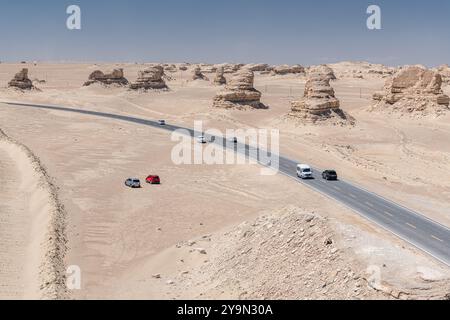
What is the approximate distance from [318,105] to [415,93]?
1933cm

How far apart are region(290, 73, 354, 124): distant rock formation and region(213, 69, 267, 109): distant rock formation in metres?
15.0

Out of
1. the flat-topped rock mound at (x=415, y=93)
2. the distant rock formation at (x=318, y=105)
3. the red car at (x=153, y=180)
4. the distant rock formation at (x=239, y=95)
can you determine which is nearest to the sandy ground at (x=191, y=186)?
the red car at (x=153, y=180)

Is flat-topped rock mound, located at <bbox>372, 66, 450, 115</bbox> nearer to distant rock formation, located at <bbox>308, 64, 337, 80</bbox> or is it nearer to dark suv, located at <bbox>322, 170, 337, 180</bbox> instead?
distant rock formation, located at <bbox>308, 64, 337, 80</bbox>

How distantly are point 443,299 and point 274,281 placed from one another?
21.1 feet

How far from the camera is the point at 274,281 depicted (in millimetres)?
19844

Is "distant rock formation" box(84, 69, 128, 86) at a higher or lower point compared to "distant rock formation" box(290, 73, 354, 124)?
higher

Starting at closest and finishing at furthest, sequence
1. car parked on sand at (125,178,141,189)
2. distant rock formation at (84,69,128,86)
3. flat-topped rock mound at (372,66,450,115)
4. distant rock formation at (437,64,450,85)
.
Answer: car parked on sand at (125,178,141,189)
flat-topped rock mound at (372,66,450,115)
distant rock formation at (437,64,450,85)
distant rock formation at (84,69,128,86)

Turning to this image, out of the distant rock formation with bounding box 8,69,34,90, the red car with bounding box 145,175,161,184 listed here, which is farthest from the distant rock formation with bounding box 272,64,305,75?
the red car with bounding box 145,175,161,184

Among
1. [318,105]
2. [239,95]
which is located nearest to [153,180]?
[318,105]

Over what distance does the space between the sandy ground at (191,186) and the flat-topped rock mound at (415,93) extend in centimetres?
323

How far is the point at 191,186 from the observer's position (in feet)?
138

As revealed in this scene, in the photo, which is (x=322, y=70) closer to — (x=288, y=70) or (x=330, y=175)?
(x=288, y=70)

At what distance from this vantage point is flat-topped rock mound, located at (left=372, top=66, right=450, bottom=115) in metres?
79.8
